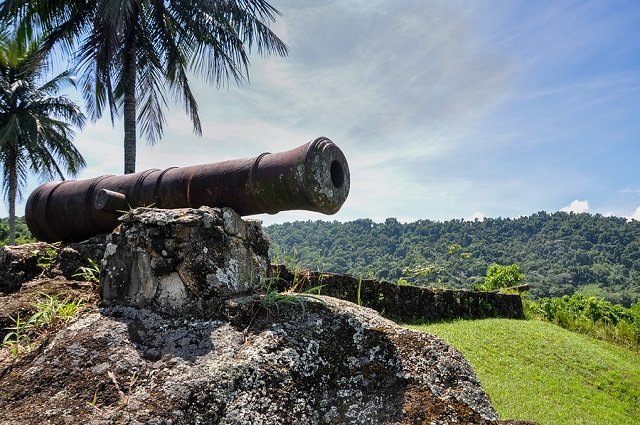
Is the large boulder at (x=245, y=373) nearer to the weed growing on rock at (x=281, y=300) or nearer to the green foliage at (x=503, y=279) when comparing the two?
the weed growing on rock at (x=281, y=300)

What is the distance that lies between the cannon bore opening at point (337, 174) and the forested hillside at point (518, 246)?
31206mm

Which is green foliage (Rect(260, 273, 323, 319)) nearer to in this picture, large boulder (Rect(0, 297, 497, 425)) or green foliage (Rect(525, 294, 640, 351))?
large boulder (Rect(0, 297, 497, 425))

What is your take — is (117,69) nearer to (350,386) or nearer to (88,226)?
(88,226)

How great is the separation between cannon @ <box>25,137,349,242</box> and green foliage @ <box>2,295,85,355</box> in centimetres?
90

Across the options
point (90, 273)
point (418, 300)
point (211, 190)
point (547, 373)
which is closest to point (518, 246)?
point (418, 300)

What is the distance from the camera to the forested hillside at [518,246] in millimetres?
47969

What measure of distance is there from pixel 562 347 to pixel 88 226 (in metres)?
11.8

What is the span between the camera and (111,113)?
45.8 feet

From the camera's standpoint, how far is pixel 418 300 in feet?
46.0

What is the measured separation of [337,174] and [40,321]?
1920 mm

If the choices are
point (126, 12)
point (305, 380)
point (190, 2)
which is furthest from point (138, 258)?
point (190, 2)

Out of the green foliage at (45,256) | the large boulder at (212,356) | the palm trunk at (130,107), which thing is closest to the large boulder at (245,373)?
the large boulder at (212,356)

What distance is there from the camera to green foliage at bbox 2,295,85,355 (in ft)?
9.07

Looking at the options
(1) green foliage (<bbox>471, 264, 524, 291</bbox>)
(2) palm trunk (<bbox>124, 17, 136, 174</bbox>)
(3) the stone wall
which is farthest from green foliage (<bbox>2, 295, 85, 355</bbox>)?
(1) green foliage (<bbox>471, 264, 524, 291</bbox>)
